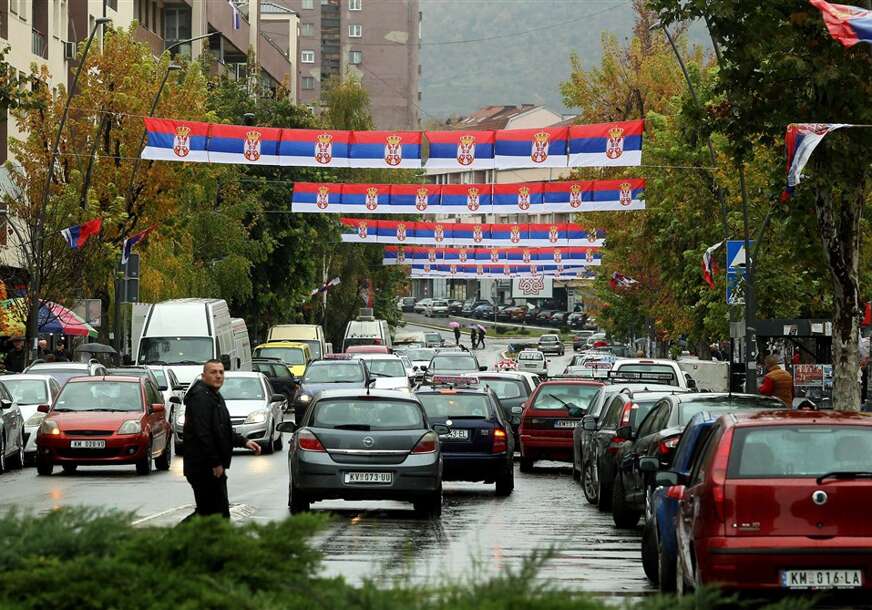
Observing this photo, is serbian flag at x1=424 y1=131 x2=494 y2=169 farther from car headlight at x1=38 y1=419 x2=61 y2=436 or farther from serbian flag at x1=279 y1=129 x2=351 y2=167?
car headlight at x1=38 y1=419 x2=61 y2=436

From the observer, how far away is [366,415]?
70.6 ft

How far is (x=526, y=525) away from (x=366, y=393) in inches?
97.2

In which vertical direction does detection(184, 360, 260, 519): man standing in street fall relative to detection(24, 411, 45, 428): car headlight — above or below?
above

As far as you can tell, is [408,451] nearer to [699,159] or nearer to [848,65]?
[848,65]

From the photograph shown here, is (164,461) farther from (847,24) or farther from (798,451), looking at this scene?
(798,451)

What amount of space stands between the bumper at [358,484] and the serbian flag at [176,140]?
26.4m

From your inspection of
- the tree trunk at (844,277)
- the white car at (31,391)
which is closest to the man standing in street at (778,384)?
the tree trunk at (844,277)

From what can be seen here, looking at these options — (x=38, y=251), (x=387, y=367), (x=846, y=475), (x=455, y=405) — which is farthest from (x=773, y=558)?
(x=387, y=367)

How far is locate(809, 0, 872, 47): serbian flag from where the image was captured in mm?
20406

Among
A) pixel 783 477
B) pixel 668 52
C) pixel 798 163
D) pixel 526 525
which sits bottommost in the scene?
pixel 526 525

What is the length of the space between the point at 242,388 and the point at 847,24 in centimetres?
1944

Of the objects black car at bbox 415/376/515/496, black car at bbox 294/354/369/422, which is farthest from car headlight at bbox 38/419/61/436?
black car at bbox 294/354/369/422

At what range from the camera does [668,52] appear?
2702 inches

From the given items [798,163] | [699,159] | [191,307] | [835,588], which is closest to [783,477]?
[835,588]
